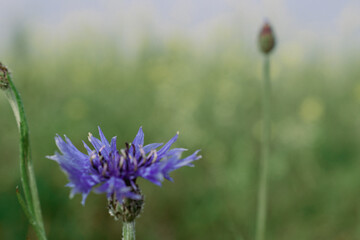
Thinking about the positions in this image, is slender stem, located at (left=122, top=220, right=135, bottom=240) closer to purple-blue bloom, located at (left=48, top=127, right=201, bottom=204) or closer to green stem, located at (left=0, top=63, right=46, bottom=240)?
purple-blue bloom, located at (left=48, top=127, right=201, bottom=204)

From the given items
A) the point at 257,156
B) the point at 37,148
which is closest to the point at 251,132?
the point at 257,156

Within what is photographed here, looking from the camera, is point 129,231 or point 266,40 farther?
point 266,40

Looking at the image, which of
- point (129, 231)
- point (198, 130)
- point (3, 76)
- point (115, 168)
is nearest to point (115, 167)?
point (115, 168)

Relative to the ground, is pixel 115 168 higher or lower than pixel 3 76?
Answer: lower

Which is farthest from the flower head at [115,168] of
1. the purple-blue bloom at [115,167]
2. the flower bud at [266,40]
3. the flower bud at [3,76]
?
the flower bud at [266,40]

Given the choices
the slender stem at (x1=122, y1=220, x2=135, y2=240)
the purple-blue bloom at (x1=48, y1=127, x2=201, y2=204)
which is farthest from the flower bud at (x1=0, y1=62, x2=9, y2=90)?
the slender stem at (x1=122, y1=220, x2=135, y2=240)

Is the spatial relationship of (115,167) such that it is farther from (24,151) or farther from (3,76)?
(3,76)
